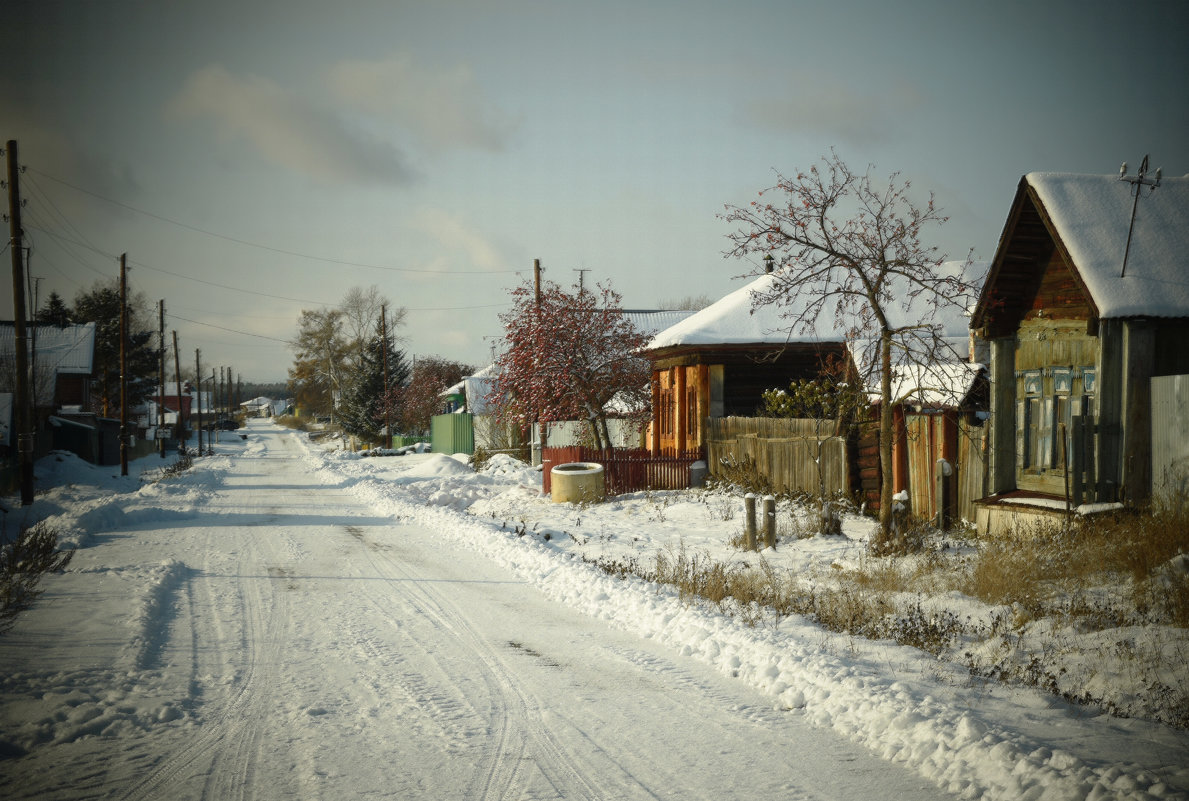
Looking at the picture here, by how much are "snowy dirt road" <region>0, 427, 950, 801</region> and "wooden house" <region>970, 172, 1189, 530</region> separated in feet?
24.8

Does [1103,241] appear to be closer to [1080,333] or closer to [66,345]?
[1080,333]


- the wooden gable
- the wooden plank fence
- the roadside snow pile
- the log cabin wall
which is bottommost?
the roadside snow pile

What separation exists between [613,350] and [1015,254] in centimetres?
1343

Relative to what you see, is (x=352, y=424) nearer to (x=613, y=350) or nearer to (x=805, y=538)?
(x=613, y=350)

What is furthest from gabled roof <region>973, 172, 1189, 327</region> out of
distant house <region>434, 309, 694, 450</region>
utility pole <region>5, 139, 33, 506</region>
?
utility pole <region>5, 139, 33, 506</region>

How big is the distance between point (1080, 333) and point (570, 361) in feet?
46.7

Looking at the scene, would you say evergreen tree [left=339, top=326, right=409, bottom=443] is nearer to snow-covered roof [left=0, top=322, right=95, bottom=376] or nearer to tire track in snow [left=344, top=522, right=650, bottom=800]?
snow-covered roof [left=0, top=322, right=95, bottom=376]

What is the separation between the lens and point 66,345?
48719 mm

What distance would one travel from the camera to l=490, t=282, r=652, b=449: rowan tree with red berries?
23.4m

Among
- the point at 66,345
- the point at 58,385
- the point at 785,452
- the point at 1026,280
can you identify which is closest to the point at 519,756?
the point at 1026,280

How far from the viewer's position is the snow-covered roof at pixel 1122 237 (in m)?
10.8

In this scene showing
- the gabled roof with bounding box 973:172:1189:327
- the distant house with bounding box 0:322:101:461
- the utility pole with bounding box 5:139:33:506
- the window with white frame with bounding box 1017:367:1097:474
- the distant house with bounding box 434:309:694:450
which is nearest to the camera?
the gabled roof with bounding box 973:172:1189:327

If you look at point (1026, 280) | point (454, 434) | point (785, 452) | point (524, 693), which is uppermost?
point (1026, 280)

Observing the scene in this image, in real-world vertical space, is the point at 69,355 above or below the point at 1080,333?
above
